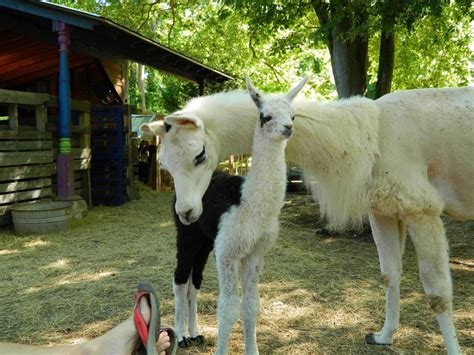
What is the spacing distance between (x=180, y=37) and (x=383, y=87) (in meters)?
18.4

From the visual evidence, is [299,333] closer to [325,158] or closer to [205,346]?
[205,346]

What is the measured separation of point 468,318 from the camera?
381cm

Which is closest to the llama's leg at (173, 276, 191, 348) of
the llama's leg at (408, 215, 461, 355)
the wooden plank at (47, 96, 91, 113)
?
the llama's leg at (408, 215, 461, 355)

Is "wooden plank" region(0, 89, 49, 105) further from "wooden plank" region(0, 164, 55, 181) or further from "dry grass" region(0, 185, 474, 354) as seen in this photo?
"dry grass" region(0, 185, 474, 354)

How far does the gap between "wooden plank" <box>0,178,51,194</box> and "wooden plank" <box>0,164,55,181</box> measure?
0.09 metres

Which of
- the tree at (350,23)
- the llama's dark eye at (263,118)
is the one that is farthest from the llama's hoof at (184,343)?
the tree at (350,23)

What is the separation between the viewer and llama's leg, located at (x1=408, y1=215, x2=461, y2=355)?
9.78 feet

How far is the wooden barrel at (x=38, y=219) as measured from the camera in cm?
697

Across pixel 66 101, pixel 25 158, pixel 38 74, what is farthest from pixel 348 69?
pixel 38 74

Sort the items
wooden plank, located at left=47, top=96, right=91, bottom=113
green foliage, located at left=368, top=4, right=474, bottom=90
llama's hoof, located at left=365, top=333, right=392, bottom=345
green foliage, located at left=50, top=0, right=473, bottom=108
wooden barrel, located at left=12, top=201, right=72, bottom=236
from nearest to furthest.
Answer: llama's hoof, located at left=365, top=333, right=392, bottom=345 → green foliage, located at left=50, top=0, right=473, bottom=108 → wooden barrel, located at left=12, top=201, right=72, bottom=236 → wooden plank, located at left=47, top=96, right=91, bottom=113 → green foliage, located at left=368, top=4, right=474, bottom=90

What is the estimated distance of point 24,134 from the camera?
7.60 meters

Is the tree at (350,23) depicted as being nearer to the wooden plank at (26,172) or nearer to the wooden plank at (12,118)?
the wooden plank at (12,118)

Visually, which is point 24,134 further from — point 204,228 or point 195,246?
point 204,228

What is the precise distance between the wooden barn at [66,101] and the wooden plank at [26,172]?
0.02m
